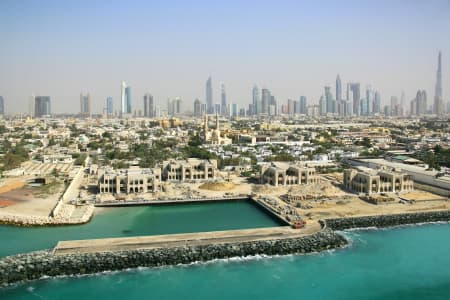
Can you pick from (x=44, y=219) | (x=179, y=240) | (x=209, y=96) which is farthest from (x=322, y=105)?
(x=179, y=240)

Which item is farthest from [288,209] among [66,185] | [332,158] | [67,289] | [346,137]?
[346,137]

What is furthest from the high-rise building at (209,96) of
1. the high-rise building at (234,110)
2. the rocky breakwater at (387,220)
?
the rocky breakwater at (387,220)

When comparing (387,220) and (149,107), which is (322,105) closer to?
(149,107)

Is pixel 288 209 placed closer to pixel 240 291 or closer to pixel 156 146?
pixel 240 291

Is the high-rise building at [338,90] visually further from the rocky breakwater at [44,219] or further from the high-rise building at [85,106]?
the rocky breakwater at [44,219]

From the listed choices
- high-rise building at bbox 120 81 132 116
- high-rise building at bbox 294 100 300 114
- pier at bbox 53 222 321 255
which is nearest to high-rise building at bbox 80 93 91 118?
high-rise building at bbox 120 81 132 116

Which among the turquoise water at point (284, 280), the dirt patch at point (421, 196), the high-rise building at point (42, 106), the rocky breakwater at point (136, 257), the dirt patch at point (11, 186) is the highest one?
the high-rise building at point (42, 106)

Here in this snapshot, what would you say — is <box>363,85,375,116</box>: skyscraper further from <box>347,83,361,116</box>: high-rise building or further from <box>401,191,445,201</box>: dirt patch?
<box>401,191,445,201</box>: dirt patch
